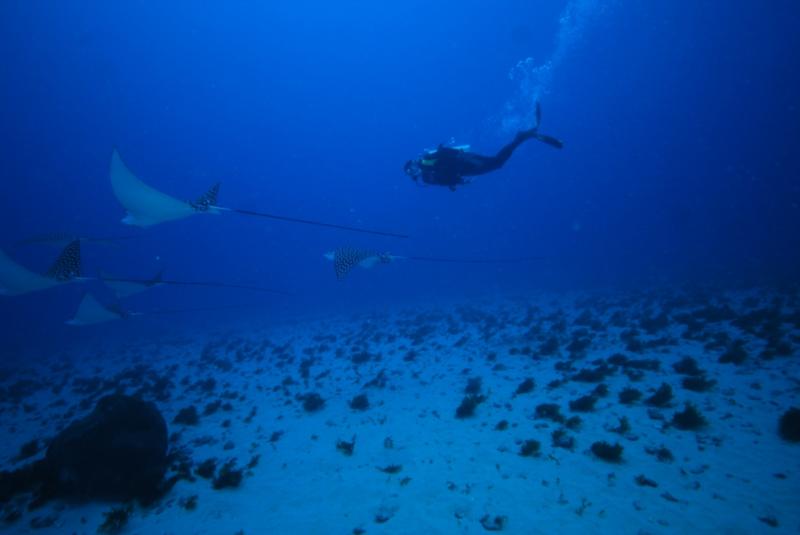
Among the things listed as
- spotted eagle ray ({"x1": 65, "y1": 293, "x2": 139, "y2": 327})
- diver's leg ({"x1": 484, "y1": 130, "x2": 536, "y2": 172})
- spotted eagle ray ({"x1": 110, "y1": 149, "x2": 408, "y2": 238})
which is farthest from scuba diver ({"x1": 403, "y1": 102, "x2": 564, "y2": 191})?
spotted eagle ray ({"x1": 65, "y1": 293, "x2": 139, "y2": 327})

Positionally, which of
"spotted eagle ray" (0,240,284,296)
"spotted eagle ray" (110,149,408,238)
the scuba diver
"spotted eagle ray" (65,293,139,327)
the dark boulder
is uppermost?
the scuba diver

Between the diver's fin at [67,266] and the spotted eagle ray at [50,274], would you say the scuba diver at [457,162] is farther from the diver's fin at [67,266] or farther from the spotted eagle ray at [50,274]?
the diver's fin at [67,266]

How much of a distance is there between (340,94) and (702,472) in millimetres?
140233

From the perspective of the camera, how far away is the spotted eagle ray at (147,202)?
245 inches

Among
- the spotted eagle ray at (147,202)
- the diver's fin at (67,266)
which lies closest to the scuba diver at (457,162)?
the spotted eagle ray at (147,202)

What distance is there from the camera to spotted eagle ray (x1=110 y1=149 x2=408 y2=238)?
621 cm

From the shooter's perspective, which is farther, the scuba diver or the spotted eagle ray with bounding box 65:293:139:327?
the scuba diver

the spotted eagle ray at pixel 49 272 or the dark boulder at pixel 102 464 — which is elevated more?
the spotted eagle ray at pixel 49 272

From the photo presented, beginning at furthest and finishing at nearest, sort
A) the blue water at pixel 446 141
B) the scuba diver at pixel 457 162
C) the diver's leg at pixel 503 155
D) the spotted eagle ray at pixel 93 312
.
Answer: the blue water at pixel 446 141 < the diver's leg at pixel 503 155 < the scuba diver at pixel 457 162 < the spotted eagle ray at pixel 93 312

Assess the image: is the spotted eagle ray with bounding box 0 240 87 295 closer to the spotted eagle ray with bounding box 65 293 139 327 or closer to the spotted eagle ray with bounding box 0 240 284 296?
the spotted eagle ray with bounding box 0 240 284 296

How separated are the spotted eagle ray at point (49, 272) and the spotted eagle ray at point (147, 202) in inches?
46.3

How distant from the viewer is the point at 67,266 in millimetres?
6230

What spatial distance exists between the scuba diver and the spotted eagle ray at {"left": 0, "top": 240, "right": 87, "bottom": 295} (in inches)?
325

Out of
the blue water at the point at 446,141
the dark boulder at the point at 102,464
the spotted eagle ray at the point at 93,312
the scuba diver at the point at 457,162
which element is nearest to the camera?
the dark boulder at the point at 102,464
